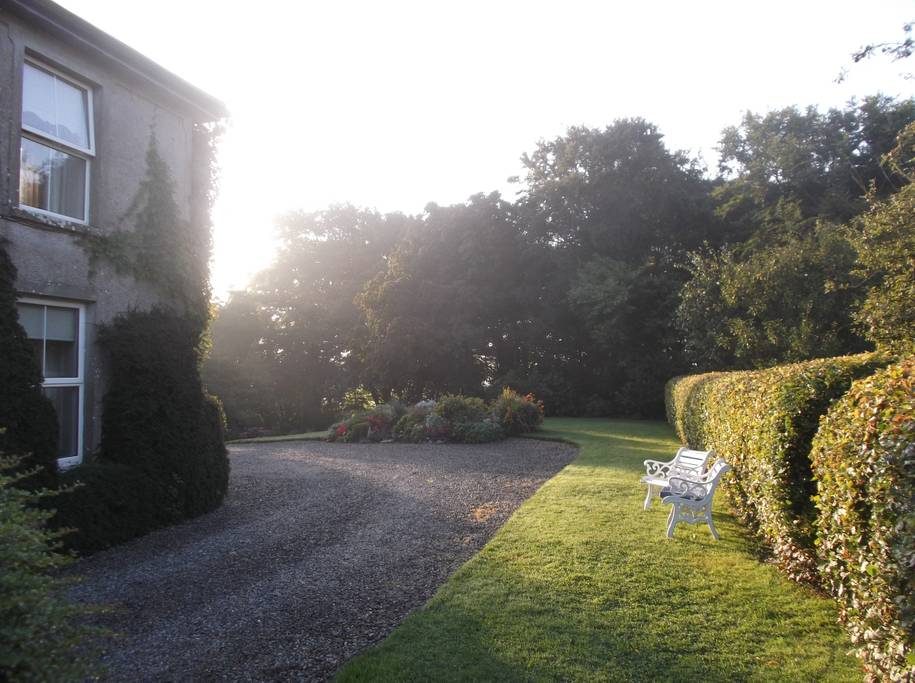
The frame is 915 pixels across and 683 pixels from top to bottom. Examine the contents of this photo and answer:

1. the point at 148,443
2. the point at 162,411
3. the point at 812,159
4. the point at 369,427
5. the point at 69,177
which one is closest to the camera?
the point at 69,177

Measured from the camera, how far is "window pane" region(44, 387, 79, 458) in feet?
25.8

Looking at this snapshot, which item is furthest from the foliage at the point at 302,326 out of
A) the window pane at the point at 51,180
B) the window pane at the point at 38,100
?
the window pane at the point at 38,100

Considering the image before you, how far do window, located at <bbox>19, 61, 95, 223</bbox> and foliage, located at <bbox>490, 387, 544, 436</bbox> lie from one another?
13104mm

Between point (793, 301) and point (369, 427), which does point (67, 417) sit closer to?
point (369, 427)

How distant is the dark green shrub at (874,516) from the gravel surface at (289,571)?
318 cm

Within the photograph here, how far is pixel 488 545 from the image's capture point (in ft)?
22.6

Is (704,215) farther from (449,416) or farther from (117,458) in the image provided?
(117,458)

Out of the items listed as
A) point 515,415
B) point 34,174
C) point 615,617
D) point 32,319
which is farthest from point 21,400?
point 515,415

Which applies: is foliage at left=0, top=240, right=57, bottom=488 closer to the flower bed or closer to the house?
the house

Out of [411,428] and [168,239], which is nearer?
[168,239]

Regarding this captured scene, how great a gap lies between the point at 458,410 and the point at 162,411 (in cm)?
1135

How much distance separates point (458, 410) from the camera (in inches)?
752

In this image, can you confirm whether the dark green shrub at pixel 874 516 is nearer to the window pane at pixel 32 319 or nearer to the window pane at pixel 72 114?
the window pane at pixel 32 319

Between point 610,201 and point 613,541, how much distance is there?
84.9 feet
